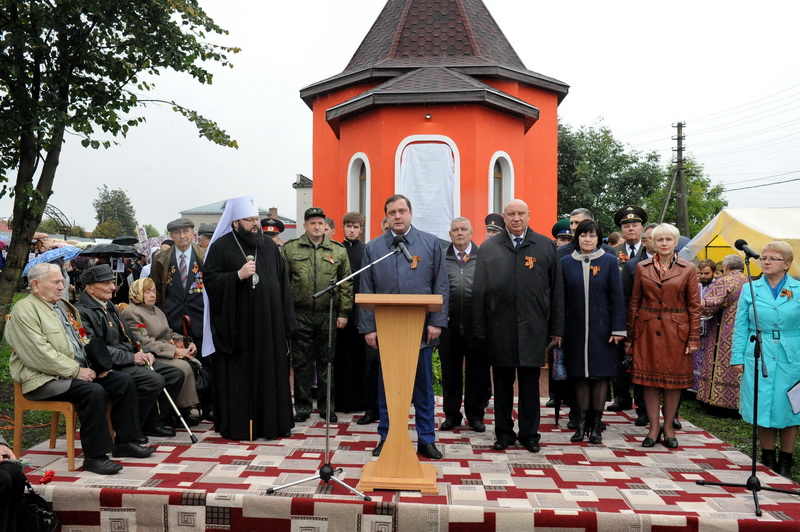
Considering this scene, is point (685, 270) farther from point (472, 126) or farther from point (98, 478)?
point (472, 126)

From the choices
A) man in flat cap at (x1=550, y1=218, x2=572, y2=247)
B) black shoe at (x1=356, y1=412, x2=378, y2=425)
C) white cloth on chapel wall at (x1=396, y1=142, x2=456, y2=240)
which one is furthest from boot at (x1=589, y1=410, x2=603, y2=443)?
white cloth on chapel wall at (x1=396, y1=142, x2=456, y2=240)

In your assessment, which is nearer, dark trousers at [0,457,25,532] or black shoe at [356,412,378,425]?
dark trousers at [0,457,25,532]

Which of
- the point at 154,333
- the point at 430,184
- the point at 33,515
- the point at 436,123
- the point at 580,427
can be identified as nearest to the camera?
the point at 33,515

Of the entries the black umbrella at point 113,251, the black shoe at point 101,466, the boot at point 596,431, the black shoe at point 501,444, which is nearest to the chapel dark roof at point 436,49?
the black umbrella at point 113,251

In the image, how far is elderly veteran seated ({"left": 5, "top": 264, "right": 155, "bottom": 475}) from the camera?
5000mm

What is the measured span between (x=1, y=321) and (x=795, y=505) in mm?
9228

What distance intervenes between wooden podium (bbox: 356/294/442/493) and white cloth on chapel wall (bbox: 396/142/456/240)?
879cm

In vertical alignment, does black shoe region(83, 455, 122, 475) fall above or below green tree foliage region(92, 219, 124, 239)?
below

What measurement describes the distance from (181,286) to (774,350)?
19.6 ft

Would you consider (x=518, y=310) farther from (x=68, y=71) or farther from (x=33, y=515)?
(x=68, y=71)

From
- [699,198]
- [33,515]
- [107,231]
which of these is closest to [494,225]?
[33,515]

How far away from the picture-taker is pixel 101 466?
4961 millimetres

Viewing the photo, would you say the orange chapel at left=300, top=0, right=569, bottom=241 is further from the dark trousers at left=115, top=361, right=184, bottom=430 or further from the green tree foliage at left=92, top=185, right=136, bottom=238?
the green tree foliage at left=92, top=185, right=136, bottom=238

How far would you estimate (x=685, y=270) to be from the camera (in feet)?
19.5
